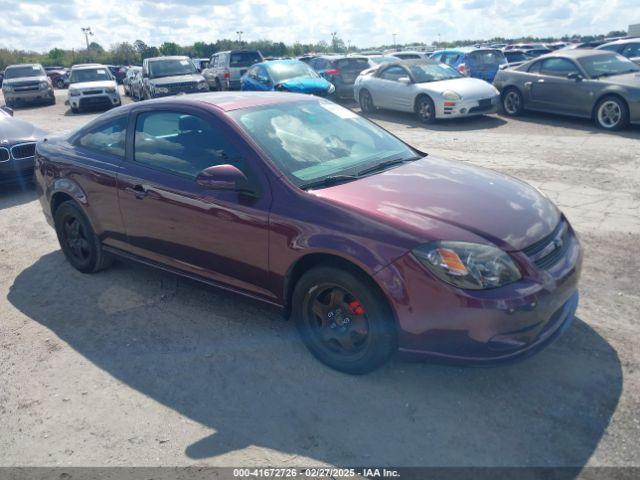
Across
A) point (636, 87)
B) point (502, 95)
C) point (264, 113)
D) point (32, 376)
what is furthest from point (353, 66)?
point (32, 376)

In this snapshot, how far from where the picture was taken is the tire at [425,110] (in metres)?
13.4

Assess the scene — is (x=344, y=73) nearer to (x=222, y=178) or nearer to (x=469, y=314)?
(x=222, y=178)

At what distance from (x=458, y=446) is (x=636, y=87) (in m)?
10.5

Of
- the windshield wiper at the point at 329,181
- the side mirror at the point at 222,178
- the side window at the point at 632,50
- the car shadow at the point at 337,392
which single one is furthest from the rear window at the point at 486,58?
the side mirror at the point at 222,178

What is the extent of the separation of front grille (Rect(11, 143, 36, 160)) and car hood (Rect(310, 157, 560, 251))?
6.72 m

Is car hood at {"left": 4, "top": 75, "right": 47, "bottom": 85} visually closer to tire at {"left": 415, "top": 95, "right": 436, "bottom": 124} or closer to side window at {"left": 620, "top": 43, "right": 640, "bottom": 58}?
tire at {"left": 415, "top": 95, "right": 436, "bottom": 124}

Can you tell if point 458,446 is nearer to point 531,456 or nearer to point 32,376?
point 531,456

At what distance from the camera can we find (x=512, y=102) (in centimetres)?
1400

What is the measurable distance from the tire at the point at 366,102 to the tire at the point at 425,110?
206 centimetres

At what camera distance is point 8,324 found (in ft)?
15.2

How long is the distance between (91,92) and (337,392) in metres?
19.1

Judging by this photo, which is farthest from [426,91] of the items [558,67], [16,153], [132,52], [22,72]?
[132,52]

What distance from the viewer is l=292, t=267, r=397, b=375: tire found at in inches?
131

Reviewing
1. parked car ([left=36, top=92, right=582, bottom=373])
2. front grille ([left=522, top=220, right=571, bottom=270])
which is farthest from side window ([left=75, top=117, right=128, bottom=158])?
front grille ([left=522, top=220, right=571, bottom=270])
